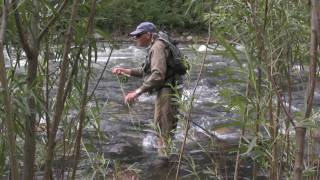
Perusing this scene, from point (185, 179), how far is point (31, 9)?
11.7 ft

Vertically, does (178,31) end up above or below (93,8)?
below

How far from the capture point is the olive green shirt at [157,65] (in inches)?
219

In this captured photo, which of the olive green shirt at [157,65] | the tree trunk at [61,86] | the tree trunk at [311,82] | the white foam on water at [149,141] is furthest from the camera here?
the white foam on water at [149,141]

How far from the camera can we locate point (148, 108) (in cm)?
915

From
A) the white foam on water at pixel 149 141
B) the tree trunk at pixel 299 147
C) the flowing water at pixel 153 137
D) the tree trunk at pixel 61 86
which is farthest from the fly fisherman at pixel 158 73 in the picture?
the tree trunk at pixel 299 147

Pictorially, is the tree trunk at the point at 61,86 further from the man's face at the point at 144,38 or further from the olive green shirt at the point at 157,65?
the man's face at the point at 144,38

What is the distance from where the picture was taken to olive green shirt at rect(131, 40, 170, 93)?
5.57m

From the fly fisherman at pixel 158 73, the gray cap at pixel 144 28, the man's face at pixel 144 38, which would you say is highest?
the gray cap at pixel 144 28

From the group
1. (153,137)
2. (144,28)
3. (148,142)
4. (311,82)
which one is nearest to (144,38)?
(144,28)

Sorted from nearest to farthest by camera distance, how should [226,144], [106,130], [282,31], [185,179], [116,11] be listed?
[116,11]
[282,31]
[185,179]
[226,144]
[106,130]

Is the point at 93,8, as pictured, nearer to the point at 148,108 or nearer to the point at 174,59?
the point at 174,59

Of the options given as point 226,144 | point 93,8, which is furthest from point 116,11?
point 226,144

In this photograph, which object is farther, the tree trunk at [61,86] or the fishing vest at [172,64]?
the fishing vest at [172,64]

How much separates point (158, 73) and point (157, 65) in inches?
3.0
